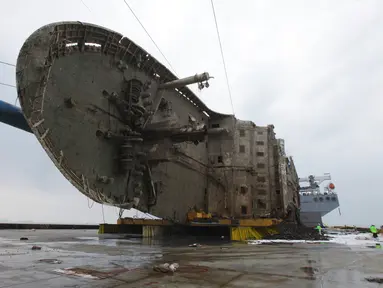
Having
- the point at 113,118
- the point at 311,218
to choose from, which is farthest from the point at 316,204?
the point at 113,118

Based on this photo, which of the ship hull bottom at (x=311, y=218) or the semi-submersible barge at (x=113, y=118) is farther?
the ship hull bottom at (x=311, y=218)

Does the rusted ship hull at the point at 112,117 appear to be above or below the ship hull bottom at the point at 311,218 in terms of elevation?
above

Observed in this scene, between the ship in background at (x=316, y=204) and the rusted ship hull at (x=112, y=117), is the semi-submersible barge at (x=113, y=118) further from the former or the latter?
the ship in background at (x=316, y=204)

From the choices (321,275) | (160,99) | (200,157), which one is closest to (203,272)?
(321,275)

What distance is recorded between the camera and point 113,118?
13.8 m

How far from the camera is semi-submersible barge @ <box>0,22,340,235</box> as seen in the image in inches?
412

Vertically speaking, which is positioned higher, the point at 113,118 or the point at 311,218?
the point at 113,118

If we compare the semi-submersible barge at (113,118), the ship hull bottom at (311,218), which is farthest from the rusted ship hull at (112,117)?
the ship hull bottom at (311,218)

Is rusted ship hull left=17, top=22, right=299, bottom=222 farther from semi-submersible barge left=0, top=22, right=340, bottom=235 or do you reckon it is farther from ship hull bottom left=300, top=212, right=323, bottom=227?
ship hull bottom left=300, top=212, right=323, bottom=227

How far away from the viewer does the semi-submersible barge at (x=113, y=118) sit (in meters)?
10.5

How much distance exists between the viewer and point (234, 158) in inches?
971

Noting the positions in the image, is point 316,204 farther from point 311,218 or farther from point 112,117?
point 112,117

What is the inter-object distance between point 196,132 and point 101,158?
4.28 m

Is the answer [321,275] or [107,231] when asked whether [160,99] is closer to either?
[321,275]
